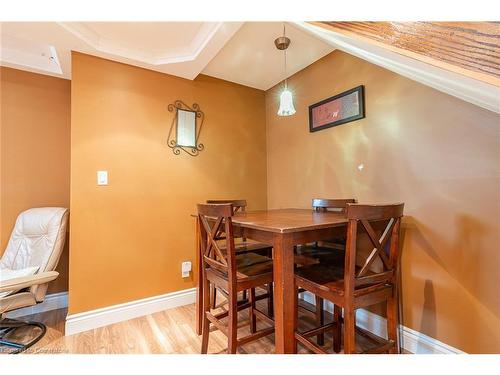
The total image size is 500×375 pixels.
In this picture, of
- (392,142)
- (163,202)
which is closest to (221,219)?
(163,202)

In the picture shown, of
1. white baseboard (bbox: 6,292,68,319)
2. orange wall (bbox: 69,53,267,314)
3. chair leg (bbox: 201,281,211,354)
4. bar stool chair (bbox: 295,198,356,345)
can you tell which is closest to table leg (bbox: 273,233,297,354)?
bar stool chair (bbox: 295,198,356,345)

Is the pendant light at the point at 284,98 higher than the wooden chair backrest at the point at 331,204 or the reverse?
A: higher

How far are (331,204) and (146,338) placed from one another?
1.74 metres

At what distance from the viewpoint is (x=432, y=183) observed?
151 cm

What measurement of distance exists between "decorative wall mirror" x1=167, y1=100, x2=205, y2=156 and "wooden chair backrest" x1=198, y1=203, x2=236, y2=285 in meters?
1.11

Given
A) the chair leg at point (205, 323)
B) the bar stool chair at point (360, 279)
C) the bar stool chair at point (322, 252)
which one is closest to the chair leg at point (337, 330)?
the bar stool chair at point (322, 252)

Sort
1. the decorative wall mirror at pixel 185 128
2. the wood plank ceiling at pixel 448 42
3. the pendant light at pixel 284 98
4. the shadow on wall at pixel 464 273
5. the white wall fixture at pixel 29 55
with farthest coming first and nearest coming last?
the decorative wall mirror at pixel 185 128 → the white wall fixture at pixel 29 55 → the pendant light at pixel 284 98 → the shadow on wall at pixel 464 273 → the wood plank ceiling at pixel 448 42

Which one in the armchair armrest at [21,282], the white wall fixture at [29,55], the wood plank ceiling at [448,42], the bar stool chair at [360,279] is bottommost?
the armchair armrest at [21,282]

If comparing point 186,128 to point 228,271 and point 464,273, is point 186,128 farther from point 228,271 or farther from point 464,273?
point 464,273

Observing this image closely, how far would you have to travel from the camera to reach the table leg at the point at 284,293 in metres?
1.19

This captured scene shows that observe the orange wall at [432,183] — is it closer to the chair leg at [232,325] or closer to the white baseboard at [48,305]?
the chair leg at [232,325]

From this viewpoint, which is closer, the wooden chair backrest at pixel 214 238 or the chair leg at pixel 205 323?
the wooden chair backrest at pixel 214 238

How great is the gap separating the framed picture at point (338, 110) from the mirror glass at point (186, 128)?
1177 millimetres

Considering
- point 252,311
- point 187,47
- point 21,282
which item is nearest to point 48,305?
point 21,282
